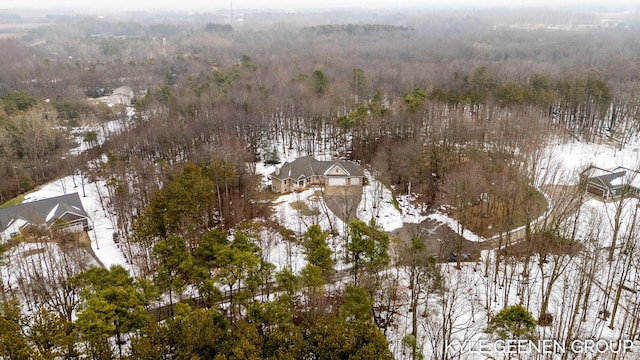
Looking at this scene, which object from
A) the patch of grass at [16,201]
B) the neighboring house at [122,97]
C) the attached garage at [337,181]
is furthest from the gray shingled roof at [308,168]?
the neighboring house at [122,97]

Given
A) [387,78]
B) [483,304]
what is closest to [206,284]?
[483,304]

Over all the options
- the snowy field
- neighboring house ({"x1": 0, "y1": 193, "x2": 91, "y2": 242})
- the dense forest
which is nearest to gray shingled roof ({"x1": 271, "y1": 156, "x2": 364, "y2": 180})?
the snowy field

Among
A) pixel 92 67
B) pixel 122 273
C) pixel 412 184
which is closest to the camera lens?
pixel 122 273

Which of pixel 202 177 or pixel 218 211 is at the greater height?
pixel 202 177

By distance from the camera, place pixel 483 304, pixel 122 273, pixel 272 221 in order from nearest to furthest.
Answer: pixel 122 273 → pixel 483 304 → pixel 272 221

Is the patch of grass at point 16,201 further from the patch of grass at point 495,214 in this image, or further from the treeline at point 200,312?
the patch of grass at point 495,214

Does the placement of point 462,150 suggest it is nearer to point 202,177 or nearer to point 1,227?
point 202,177
